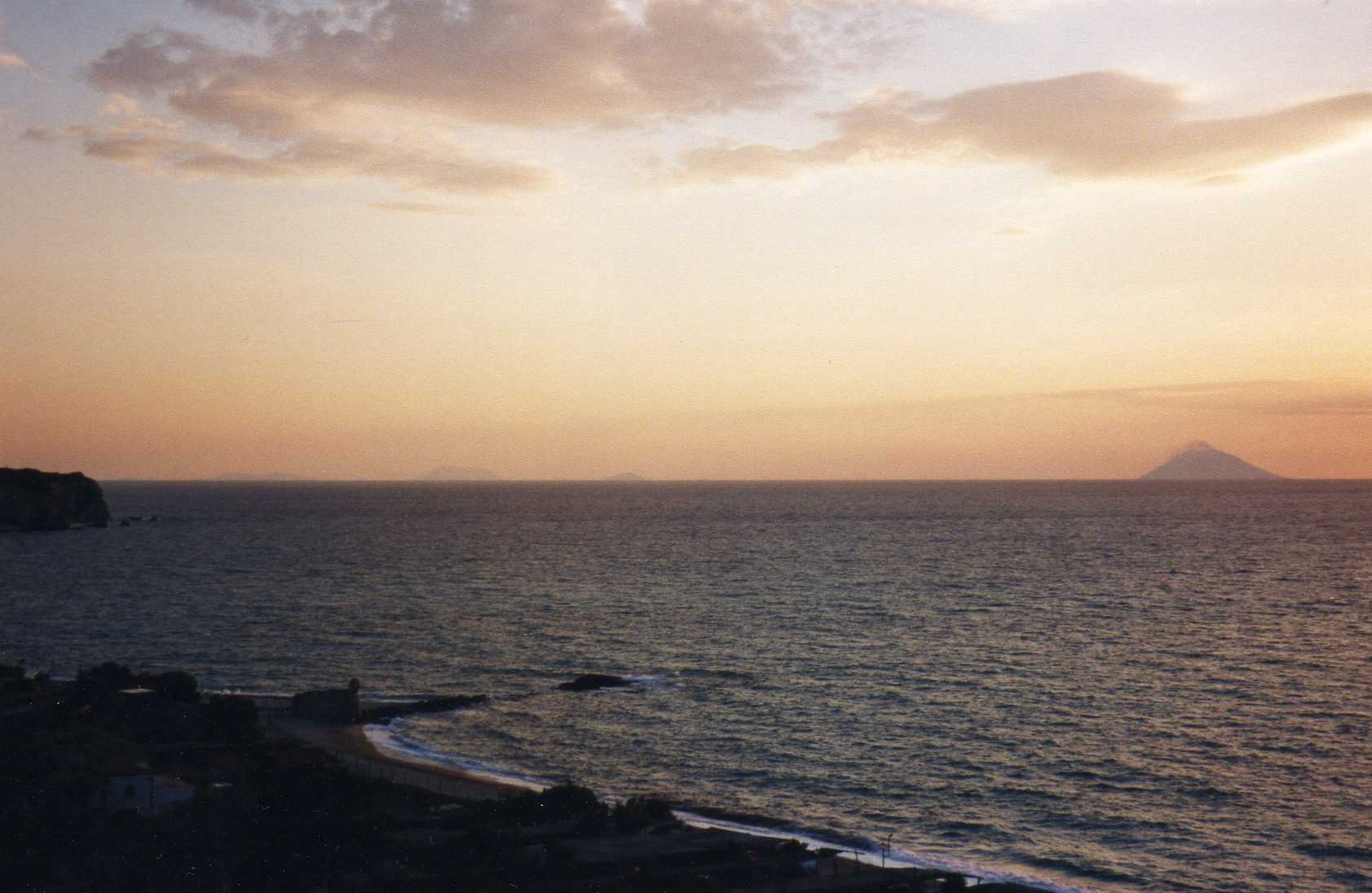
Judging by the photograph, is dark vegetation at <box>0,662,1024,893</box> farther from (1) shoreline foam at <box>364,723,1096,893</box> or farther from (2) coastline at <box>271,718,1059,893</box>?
(1) shoreline foam at <box>364,723,1096,893</box>

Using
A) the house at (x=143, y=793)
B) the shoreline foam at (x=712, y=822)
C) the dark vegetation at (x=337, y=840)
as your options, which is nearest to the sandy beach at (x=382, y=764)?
the shoreline foam at (x=712, y=822)

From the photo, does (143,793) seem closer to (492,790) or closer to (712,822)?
(492,790)

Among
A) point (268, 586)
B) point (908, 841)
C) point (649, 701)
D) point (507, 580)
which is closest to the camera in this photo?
point (908, 841)

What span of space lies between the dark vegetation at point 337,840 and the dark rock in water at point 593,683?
2397cm

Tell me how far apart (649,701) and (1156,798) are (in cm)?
2767

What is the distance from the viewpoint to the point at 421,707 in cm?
6072

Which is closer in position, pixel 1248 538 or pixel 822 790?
pixel 822 790

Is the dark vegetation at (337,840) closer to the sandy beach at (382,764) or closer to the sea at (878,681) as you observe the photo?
the sandy beach at (382,764)

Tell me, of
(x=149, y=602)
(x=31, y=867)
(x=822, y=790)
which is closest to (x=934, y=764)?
(x=822, y=790)

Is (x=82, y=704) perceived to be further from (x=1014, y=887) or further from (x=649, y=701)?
(x=1014, y=887)

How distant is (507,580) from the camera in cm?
12712

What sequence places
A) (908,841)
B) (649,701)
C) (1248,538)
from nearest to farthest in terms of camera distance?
(908,841)
(649,701)
(1248,538)

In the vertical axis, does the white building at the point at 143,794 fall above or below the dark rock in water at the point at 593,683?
above

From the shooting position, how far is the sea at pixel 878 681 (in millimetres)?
42250
